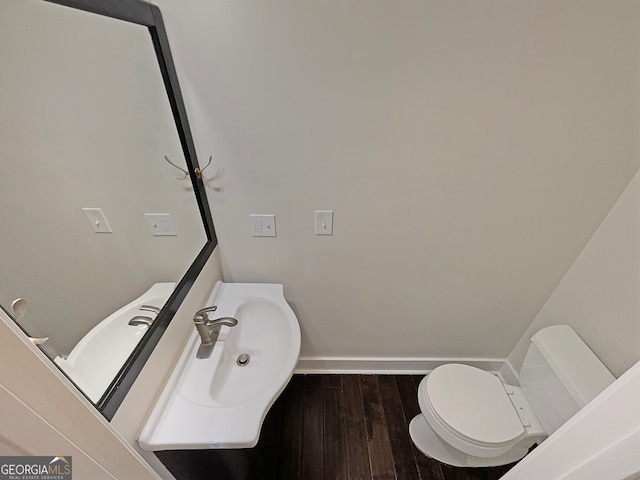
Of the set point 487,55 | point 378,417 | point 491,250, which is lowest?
point 378,417

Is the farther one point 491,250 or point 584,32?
point 491,250

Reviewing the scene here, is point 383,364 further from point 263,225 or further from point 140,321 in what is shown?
point 140,321

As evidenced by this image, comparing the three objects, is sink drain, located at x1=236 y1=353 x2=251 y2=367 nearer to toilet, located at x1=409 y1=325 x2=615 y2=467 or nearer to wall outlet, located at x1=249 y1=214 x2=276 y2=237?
wall outlet, located at x1=249 y1=214 x2=276 y2=237

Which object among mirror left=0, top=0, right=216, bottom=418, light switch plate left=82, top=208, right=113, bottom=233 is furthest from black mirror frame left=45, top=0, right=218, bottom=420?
light switch plate left=82, top=208, right=113, bottom=233

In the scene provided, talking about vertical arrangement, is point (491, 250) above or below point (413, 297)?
above

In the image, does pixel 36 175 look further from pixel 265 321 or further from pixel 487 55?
pixel 487 55

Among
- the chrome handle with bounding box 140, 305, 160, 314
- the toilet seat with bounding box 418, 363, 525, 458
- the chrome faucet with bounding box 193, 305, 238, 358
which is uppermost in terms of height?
the chrome handle with bounding box 140, 305, 160, 314

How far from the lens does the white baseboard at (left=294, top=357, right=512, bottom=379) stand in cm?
172

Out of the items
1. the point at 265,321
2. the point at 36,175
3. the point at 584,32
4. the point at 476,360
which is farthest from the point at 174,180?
the point at 476,360

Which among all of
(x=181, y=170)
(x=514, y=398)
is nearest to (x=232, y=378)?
Result: (x=181, y=170)

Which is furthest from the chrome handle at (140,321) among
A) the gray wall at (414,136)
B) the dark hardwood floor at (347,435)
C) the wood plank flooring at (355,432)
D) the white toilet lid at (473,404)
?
the white toilet lid at (473,404)

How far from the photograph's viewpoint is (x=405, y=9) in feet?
2.76

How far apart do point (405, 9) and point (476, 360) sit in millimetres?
1838

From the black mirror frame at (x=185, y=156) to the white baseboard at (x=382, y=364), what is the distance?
37.8 inches
